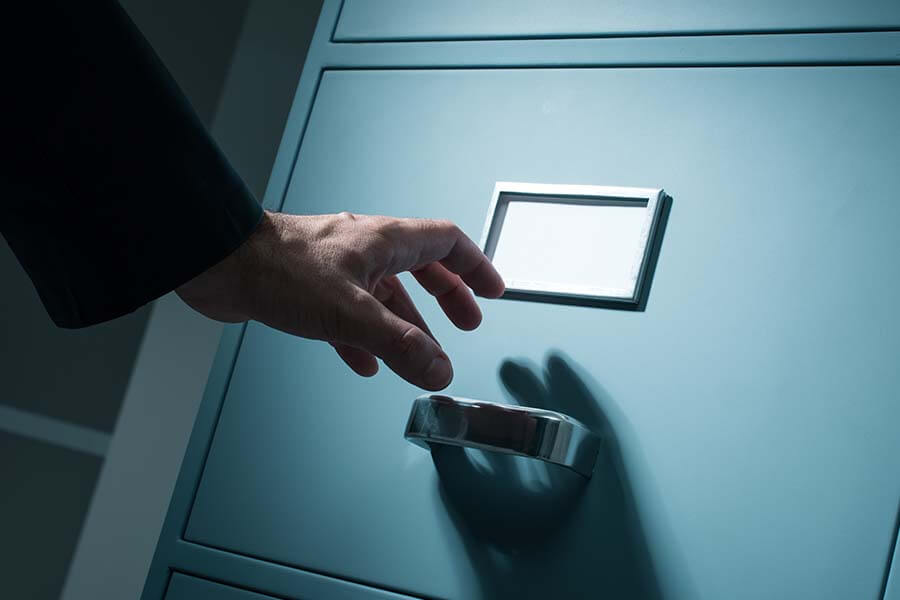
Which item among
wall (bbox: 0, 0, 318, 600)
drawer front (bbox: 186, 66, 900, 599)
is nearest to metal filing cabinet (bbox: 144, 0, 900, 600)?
drawer front (bbox: 186, 66, 900, 599)

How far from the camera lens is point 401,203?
19.8 inches

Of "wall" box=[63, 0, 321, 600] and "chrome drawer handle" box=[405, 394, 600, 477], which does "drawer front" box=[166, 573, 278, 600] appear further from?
"wall" box=[63, 0, 321, 600]

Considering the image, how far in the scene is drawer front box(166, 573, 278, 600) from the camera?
46 cm

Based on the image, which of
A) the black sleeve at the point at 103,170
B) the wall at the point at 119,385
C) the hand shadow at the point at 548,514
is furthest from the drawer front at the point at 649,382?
the wall at the point at 119,385

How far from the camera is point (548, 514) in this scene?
408mm

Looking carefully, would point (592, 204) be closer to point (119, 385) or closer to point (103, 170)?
point (103, 170)

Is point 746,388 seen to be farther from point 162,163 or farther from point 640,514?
point 162,163

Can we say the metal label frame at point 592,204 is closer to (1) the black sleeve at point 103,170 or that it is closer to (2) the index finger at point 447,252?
(2) the index finger at point 447,252

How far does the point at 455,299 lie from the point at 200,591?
0.20 m

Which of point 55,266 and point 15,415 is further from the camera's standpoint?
point 15,415

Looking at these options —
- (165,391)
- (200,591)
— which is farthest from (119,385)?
(200,591)

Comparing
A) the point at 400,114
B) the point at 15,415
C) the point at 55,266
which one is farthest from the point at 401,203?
the point at 15,415

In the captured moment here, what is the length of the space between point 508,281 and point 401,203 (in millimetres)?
87

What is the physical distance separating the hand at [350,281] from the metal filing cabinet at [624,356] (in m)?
0.03
